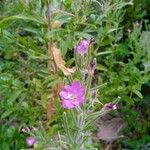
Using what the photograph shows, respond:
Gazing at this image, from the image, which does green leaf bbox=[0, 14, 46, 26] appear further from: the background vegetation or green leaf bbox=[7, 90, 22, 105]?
green leaf bbox=[7, 90, 22, 105]

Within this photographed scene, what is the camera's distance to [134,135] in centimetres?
341

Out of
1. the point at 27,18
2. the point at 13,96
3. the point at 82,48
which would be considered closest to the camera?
the point at 82,48

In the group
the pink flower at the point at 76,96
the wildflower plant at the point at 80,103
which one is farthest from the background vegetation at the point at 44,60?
the pink flower at the point at 76,96

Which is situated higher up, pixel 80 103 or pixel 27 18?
pixel 27 18

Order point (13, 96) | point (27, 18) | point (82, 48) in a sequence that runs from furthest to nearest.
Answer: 1. point (13, 96)
2. point (27, 18)
3. point (82, 48)

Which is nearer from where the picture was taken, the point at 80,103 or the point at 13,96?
the point at 80,103

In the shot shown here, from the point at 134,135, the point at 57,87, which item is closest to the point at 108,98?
the point at 57,87

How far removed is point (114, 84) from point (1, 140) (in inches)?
27.0

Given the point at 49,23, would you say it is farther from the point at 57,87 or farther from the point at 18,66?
the point at 18,66

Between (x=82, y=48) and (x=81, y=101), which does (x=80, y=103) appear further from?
(x=82, y=48)

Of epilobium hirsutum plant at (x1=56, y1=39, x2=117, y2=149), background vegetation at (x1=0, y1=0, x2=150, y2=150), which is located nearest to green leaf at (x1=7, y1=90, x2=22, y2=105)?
background vegetation at (x1=0, y1=0, x2=150, y2=150)

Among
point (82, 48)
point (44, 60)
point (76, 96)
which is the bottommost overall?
point (44, 60)

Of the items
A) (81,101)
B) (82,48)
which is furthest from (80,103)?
(82,48)

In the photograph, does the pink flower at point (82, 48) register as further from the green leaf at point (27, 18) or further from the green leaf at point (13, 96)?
the green leaf at point (13, 96)
